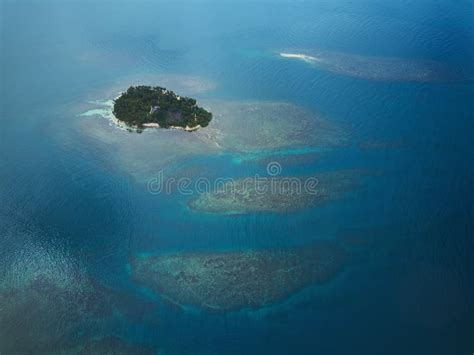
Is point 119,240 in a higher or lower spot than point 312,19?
lower

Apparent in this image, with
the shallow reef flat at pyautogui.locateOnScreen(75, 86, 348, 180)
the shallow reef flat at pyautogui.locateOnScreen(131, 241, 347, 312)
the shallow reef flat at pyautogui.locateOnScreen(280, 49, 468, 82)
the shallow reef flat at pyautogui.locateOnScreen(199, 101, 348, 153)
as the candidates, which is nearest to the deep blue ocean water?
the shallow reef flat at pyautogui.locateOnScreen(131, 241, 347, 312)

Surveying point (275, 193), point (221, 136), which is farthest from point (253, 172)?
point (221, 136)

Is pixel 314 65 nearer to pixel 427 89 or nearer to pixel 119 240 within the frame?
pixel 427 89

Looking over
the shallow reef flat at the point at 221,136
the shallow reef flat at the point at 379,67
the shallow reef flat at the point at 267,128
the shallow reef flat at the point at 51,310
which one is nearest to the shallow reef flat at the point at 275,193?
the shallow reef flat at the point at 221,136

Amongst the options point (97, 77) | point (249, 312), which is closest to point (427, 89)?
point (249, 312)

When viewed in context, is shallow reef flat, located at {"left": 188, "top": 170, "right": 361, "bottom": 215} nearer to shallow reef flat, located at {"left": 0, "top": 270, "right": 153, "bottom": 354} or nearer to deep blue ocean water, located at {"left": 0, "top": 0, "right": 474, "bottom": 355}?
deep blue ocean water, located at {"left": 0, "top": 0, "right": 474, "bottom": 355}

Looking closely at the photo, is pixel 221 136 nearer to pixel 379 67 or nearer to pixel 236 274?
pixel 236 274
